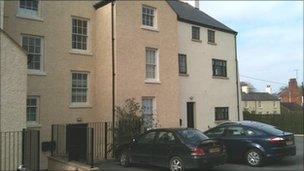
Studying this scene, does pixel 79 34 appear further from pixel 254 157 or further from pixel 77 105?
pixel 254 157

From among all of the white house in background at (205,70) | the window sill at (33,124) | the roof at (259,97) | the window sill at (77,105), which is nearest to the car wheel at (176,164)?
the window sill at (33,124)

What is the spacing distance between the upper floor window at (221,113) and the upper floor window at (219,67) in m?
2.53

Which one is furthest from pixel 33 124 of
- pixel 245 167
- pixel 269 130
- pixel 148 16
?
pixel 269 130

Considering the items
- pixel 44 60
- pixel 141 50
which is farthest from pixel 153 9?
pixel 44 60

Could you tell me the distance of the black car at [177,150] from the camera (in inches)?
551

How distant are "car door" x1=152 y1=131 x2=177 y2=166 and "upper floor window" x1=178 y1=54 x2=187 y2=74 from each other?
1155 cm

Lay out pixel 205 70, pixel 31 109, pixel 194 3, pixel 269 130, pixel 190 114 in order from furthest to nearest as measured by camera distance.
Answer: pixel 194 3 < pixel 205 70 < pixel 190 114 < pixel 31 109 < pixel 269 130

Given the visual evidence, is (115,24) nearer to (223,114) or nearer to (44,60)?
(44,60)

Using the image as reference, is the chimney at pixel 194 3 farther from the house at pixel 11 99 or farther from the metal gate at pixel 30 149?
the house at pixel 11 99

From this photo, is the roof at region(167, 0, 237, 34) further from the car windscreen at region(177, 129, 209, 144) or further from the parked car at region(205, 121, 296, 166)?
the car windscreen at region(177, 129, 209, 144)

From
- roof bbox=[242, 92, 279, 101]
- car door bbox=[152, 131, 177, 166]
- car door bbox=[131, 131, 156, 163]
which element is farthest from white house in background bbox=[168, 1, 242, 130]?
roof bbox=[242, 92, 279, 101]

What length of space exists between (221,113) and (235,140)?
43.1 ft

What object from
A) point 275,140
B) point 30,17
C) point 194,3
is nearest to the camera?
point 275,140

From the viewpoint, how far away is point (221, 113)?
29.9m
